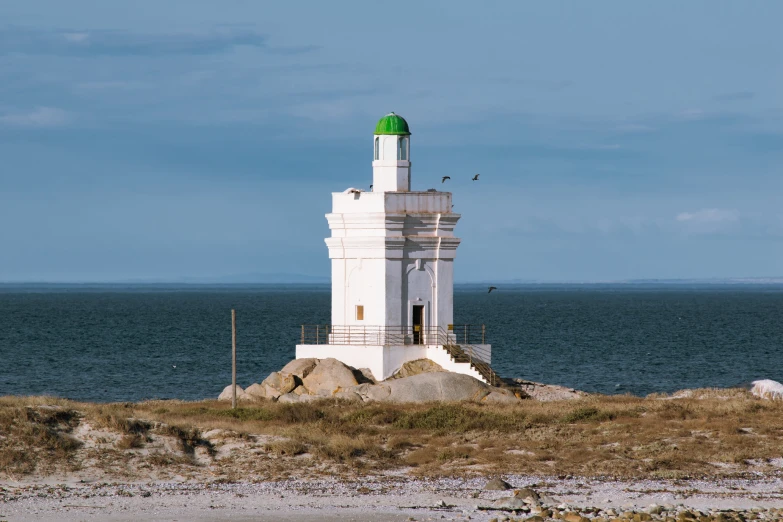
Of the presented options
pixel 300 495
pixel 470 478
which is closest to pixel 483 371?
pixel 470 478

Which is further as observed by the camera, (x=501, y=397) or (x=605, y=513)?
(x=501, y=397)

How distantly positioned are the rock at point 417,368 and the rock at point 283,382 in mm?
3464

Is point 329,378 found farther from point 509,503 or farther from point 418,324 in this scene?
point 509,503

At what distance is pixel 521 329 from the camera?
108m

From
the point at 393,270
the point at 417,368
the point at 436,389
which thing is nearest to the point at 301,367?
A: the point at 417,368

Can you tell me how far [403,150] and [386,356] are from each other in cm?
789

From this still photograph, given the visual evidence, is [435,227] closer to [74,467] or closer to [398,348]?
[398,348]

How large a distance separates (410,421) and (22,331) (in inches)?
3083

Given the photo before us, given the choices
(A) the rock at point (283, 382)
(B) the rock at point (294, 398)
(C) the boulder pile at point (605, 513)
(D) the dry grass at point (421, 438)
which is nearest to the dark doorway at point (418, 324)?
(A) the rock at point (283, 382)

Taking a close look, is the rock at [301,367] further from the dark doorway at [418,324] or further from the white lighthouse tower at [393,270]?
the dark doorway at [418,324]

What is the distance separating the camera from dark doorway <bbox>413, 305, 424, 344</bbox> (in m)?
43.4

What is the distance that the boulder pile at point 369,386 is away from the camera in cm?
3934

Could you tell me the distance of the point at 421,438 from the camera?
3216 centimetres

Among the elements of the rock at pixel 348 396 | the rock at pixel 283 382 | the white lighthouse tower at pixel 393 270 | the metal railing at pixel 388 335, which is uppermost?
the white lighthouse tower at pixel 393 270
